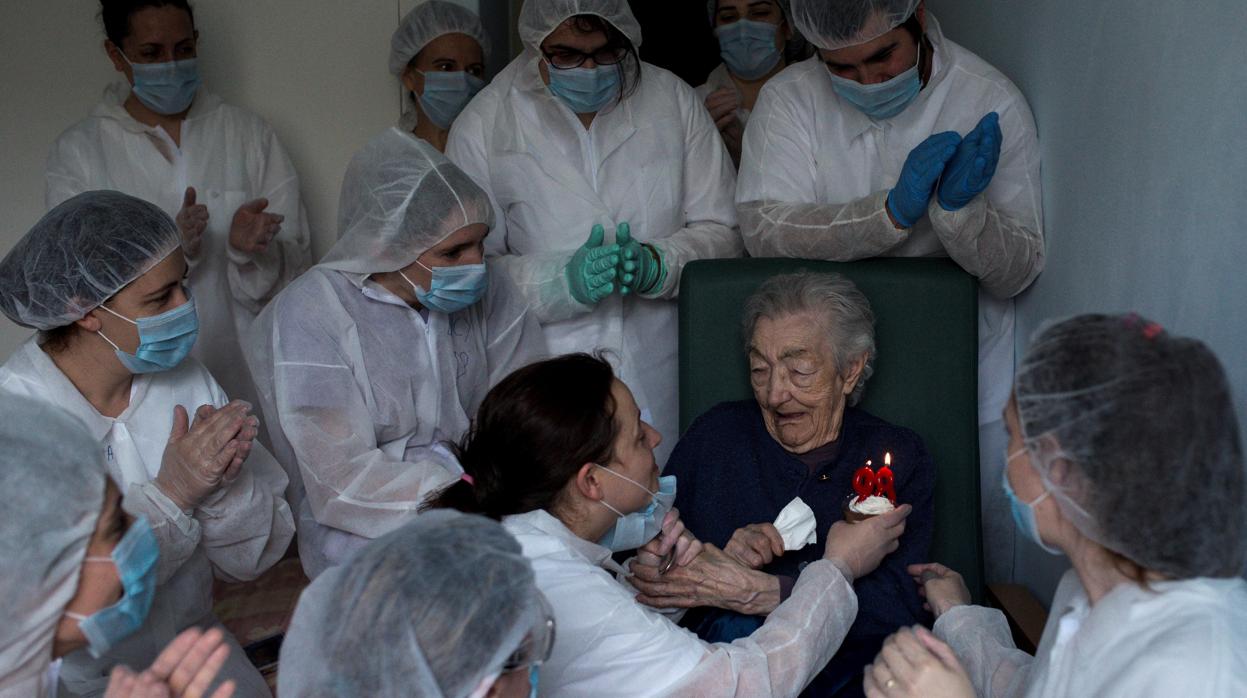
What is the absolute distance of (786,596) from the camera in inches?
83.4

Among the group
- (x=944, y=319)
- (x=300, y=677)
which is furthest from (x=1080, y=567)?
(x=944, y=319)

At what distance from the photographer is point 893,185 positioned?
277 cm

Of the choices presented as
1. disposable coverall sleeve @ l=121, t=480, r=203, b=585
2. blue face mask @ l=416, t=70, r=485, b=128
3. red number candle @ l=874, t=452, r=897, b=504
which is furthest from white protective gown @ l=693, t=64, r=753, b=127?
disposable coverall sleeve @ l=121, t=480, r=203, b=585

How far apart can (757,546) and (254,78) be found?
2.71 m

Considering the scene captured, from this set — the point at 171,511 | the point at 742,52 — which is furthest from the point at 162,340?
the point at 742,52

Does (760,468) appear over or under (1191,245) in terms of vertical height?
under

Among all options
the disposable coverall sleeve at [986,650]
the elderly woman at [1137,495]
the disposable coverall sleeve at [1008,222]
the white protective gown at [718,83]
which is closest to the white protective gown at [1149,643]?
the elderly woman at [1137,495]

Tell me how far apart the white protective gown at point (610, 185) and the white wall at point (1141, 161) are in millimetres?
833

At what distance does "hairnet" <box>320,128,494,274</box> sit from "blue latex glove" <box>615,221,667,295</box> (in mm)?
408

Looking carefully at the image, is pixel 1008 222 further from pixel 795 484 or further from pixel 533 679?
pixel 533 679

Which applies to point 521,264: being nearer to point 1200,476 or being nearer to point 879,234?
point 879,234

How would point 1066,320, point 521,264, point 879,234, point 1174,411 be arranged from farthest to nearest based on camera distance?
point 521,264 < point 879,234 < point 1066,320 < point 1174,411

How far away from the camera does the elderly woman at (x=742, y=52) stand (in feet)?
11.4

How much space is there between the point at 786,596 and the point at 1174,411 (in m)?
1.05
